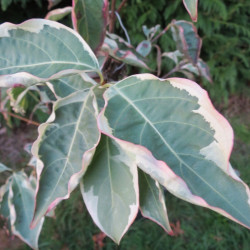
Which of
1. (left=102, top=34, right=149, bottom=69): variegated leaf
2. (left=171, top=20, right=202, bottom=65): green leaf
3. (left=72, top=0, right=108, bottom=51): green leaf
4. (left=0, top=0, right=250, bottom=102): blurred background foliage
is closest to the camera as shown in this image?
(left=72, top=0, right=108, bottom=51): green leaf

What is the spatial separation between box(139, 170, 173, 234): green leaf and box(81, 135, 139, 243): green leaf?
58 mm

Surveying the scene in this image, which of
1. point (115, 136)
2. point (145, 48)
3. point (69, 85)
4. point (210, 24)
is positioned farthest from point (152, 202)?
point (210, 24)

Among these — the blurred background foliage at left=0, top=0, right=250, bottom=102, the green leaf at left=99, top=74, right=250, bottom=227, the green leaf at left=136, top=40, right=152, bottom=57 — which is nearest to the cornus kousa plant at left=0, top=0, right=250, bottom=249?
the green leaf at left=99, top=74, right=250, bottom=227

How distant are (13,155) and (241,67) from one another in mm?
2053

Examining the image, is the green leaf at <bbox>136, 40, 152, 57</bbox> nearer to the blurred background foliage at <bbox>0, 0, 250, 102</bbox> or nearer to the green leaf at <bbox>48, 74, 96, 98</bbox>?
the green leaf at <bbox>48, 74, 96, 98</bbox>

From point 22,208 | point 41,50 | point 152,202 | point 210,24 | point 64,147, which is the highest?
point 41,50

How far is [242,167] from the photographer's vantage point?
1846mm

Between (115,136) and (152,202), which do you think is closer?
(115,136)

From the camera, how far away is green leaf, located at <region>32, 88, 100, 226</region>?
53 centimetres

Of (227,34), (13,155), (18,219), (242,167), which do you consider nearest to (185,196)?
(18,219)

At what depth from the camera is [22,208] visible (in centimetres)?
109

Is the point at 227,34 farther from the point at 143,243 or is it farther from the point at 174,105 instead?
the point at 174,105

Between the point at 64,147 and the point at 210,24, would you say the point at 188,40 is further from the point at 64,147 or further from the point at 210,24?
the point at 210,24

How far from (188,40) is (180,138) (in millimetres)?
654
